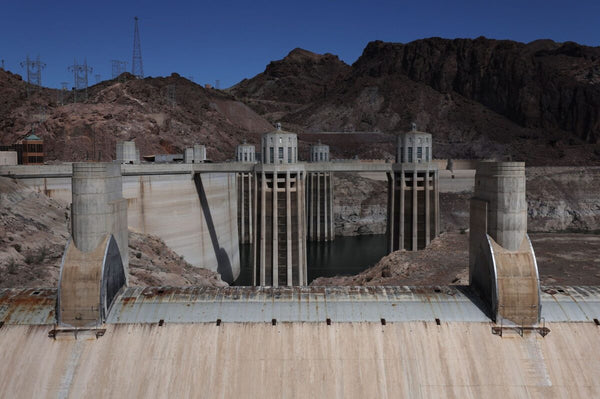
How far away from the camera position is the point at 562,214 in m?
96.6

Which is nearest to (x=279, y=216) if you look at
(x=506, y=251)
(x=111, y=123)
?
(x=506, y=251)

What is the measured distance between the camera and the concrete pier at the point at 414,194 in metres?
45.9

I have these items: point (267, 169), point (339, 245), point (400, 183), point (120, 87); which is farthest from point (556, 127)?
→ point (267, 169)

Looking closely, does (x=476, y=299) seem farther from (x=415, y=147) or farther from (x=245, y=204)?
(x=245, y=204)

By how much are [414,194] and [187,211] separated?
1936 cm

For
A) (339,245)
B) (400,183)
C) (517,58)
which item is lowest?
(339,245)

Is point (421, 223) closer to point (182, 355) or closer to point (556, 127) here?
point (182, 355)

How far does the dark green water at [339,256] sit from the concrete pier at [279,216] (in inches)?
573

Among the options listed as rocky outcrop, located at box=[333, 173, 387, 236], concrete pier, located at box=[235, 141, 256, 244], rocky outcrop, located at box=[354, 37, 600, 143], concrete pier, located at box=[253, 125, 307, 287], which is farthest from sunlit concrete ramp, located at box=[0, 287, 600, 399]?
rocky outcrop, located at box=[354, 37, 600, 143]

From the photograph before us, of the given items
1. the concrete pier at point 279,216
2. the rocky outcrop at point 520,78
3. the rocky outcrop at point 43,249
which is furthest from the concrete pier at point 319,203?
the rocky outcrop at point 520,78

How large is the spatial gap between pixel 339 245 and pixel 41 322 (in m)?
66.2

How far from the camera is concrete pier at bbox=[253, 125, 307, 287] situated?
41156 mm

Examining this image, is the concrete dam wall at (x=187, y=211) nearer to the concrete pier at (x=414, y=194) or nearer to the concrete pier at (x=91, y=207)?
the concrete pier at (x=414, y=194)

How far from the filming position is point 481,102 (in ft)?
580
